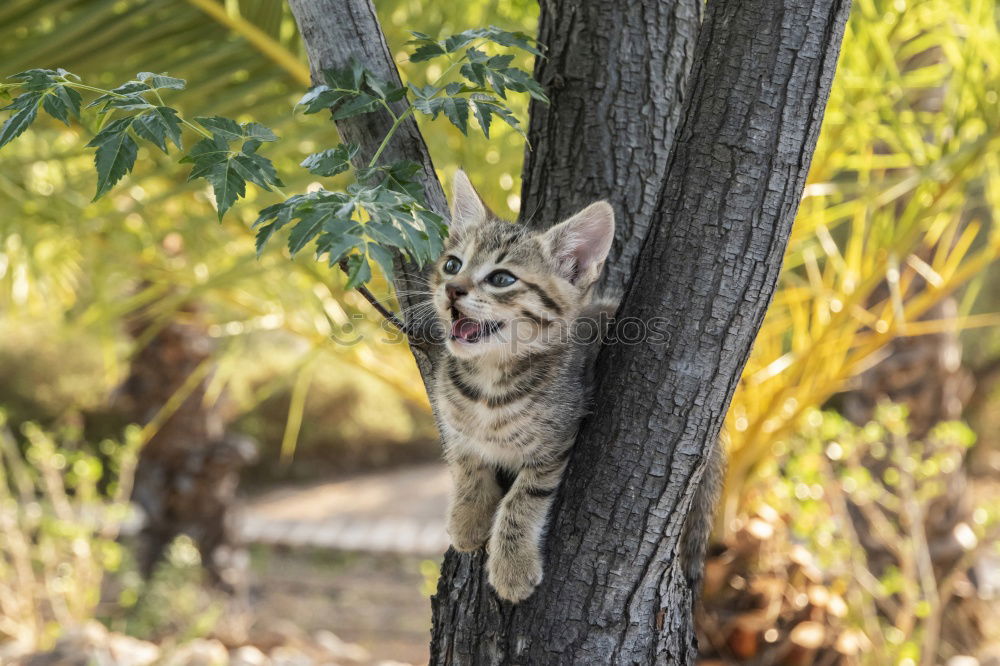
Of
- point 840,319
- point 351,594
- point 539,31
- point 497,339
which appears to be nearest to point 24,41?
point 539,31

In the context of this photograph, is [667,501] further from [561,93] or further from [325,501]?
[325,501]

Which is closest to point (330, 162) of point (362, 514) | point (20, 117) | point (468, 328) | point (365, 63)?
point (365, 63)

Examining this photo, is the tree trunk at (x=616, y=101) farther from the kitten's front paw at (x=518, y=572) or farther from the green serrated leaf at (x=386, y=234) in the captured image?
the green serrated leaf at (x=386, y=234)

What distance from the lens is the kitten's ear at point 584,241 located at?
5.81 feet

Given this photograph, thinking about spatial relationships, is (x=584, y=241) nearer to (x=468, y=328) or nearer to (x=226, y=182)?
(x=468, y=328)

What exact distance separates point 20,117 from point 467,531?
44.6 inches

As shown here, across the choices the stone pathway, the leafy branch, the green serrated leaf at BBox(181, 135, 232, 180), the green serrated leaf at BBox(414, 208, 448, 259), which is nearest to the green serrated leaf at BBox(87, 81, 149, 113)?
the leafy branch

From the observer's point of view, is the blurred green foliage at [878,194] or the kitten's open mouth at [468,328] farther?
the blurred green foliage at [878,194]

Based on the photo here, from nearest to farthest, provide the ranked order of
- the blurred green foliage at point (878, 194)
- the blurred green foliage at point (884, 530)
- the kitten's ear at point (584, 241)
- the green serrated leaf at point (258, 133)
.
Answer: the green serrated leaf at point (258, 133) < the kitten's ear at point (584, 241) < the blurred green foliage at point (878, 194) < the blurred green foliage at point (884, 530)

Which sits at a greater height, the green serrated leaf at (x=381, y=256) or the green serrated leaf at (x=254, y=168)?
the green serrated leaf at (x=254, y=168)

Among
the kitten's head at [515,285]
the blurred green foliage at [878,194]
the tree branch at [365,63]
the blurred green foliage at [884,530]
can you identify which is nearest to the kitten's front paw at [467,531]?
the kitten's head at [515,285]

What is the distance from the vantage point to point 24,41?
2621mm

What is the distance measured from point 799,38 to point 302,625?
5561mm

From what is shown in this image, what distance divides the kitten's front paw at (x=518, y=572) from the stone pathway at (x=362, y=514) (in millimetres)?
5071
